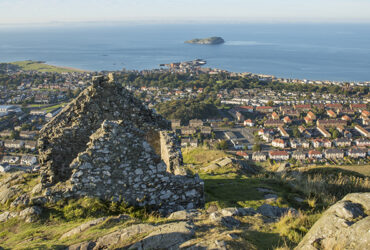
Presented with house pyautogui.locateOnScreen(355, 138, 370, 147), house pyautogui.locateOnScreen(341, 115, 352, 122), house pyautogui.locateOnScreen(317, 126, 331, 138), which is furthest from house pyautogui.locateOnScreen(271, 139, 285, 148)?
house pyautogui.locateOnScreen(341, 115, 352, 122)

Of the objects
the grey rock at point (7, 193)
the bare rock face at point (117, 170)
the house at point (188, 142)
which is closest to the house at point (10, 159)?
the house at point (188, 142)

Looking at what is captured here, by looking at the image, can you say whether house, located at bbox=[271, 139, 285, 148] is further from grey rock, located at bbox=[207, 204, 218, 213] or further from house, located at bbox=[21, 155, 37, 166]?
grey rock, located at bbox=[207, 204, 218, 213]

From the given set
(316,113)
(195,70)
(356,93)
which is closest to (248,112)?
(316,113)

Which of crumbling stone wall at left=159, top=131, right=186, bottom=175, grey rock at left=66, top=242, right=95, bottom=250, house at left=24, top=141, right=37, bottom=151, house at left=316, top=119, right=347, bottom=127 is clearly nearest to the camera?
grey rock at left=66, top=242, right=95, bottom=250

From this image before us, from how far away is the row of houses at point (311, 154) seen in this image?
4272 centimetres

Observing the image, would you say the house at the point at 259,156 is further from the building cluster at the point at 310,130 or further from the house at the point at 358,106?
the house at the point at 358,106

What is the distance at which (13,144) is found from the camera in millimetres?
46281

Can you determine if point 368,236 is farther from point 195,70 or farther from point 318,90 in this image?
point 195,70

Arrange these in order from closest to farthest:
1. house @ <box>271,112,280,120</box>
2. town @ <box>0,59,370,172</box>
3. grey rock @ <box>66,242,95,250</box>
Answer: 1. grey rock @ <box>66,242,95,250</box>
2. town @ <box>0,59,370,172</box>
3. house @ <box>271,112,280,120</box>

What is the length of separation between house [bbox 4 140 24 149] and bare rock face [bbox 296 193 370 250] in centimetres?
5073

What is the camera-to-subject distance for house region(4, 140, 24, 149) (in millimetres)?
45825

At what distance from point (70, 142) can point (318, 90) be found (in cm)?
9235

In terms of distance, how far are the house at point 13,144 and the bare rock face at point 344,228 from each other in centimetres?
5073

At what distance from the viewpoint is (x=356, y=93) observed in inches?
3359
